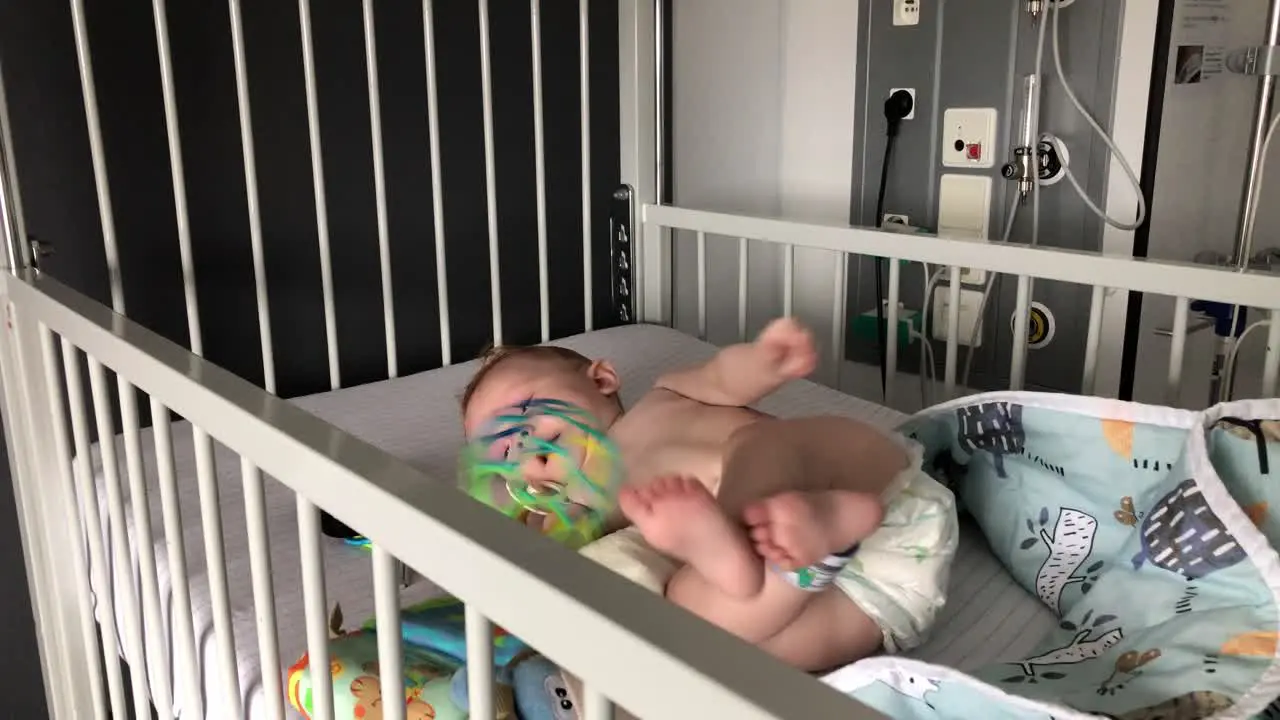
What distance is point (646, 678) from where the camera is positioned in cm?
42

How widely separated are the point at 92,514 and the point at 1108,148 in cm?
137

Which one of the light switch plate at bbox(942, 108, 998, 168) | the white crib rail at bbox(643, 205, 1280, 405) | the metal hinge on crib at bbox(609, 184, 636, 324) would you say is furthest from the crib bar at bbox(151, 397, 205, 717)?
the light switch plate at bbox(942, 108, 998, 168)

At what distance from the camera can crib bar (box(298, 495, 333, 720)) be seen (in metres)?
0.62

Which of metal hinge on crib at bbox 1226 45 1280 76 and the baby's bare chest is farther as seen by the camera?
metal hinge on crib at bbox 1226 45 1280 76

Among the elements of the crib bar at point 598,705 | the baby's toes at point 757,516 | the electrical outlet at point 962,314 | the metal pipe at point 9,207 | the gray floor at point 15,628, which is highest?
the metal pipe at point 9,207

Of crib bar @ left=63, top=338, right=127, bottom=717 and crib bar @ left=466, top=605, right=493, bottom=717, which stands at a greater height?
crib bar @ left=466, top=605, right=493, bottom=717


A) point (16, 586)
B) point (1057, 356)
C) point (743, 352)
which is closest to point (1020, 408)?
point (743, 352)

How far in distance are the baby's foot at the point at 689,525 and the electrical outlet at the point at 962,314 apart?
1.12 m

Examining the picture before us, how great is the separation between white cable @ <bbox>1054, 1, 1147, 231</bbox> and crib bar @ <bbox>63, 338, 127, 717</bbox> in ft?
4.17

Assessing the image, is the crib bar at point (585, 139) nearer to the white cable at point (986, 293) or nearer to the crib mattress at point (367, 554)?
the crib mattress at point (367, 554)

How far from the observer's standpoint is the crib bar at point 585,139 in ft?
5.29

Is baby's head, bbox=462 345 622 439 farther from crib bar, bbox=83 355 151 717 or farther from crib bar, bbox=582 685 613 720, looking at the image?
crib bar, bbox=582 685 613 720

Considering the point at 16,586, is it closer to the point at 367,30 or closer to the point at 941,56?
the point at 367,30

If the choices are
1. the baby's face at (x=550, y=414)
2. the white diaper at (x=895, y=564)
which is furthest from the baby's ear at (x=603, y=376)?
the white diaper at (x=895, y=564)
